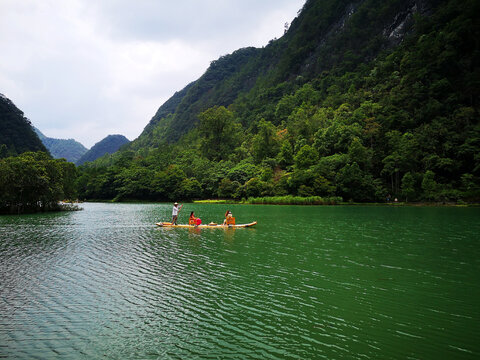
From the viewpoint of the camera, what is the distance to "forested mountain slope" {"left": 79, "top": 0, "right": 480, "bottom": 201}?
193 ft

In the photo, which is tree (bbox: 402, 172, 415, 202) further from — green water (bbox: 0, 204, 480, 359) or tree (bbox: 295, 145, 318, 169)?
green water (bbox: 0, 204, 480, 359)

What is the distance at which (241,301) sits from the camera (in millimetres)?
9211

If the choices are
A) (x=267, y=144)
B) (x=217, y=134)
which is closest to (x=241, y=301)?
(x=267, y=144)

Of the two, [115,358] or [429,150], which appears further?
[429,150]

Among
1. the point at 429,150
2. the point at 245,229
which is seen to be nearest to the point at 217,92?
the point at 429,150

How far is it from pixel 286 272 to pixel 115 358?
7.71 metres

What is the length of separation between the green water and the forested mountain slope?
1811 inches

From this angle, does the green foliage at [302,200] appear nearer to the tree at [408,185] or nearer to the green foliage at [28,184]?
the tree at [408,185]

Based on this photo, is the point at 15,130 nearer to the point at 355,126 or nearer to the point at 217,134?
the point at 217,134

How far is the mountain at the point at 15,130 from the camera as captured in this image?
3853 inches

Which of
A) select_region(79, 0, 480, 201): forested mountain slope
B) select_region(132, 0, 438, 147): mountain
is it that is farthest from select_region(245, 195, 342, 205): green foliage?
select_region(132, 0, 438, 147): mountain

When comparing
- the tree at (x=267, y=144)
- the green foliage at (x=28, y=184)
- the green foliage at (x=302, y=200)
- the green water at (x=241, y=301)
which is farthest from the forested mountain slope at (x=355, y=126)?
the green water at (x=241, y=301)

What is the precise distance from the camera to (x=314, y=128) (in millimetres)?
79938

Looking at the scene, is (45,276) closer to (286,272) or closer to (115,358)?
(115,358)
